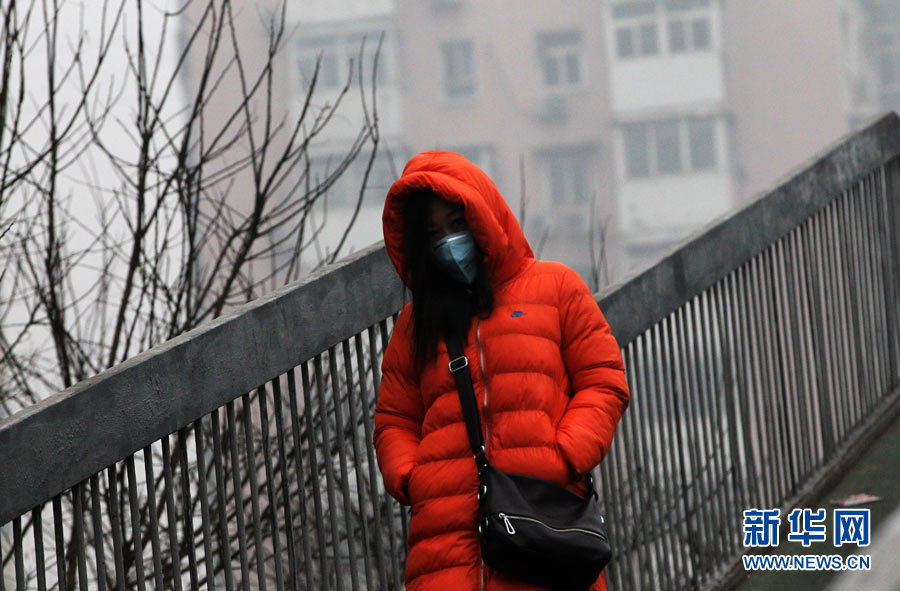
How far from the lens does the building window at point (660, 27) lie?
6134 centimetres

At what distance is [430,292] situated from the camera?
279 centimetres

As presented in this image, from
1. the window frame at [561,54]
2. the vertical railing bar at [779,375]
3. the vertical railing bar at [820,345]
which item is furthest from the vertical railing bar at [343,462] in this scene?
the window frame at [561,54]

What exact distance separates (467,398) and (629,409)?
59.4 inches

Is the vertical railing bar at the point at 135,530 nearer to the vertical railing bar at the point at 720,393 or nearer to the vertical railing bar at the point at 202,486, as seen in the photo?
the vertical railing bar at the point at 202,486

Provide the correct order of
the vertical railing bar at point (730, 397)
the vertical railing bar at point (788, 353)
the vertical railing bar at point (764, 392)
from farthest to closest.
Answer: the vertical railing bar at point (788, 353) → the vertical railing bar at point (764, 392) → the vertical railing bar at point (730, 397)

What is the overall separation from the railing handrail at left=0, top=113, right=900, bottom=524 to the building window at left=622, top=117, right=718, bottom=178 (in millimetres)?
61057

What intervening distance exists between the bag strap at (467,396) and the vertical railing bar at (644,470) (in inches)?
57.0

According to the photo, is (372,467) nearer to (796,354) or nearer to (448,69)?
(796,354)

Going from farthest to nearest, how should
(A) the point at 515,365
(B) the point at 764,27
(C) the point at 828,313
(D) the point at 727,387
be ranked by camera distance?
(B) the point at 764,27, (C) the point at 828,313, (D) the point at 727,387, (A) the point at 515,365

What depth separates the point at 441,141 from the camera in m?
64.6

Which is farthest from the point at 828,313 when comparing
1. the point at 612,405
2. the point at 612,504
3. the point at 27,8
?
the point at 27,8

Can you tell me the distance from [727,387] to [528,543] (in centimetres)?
224

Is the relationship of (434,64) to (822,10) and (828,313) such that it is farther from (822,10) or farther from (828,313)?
(828,313)

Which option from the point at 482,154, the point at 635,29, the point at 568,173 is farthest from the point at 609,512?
the point at 568,173
